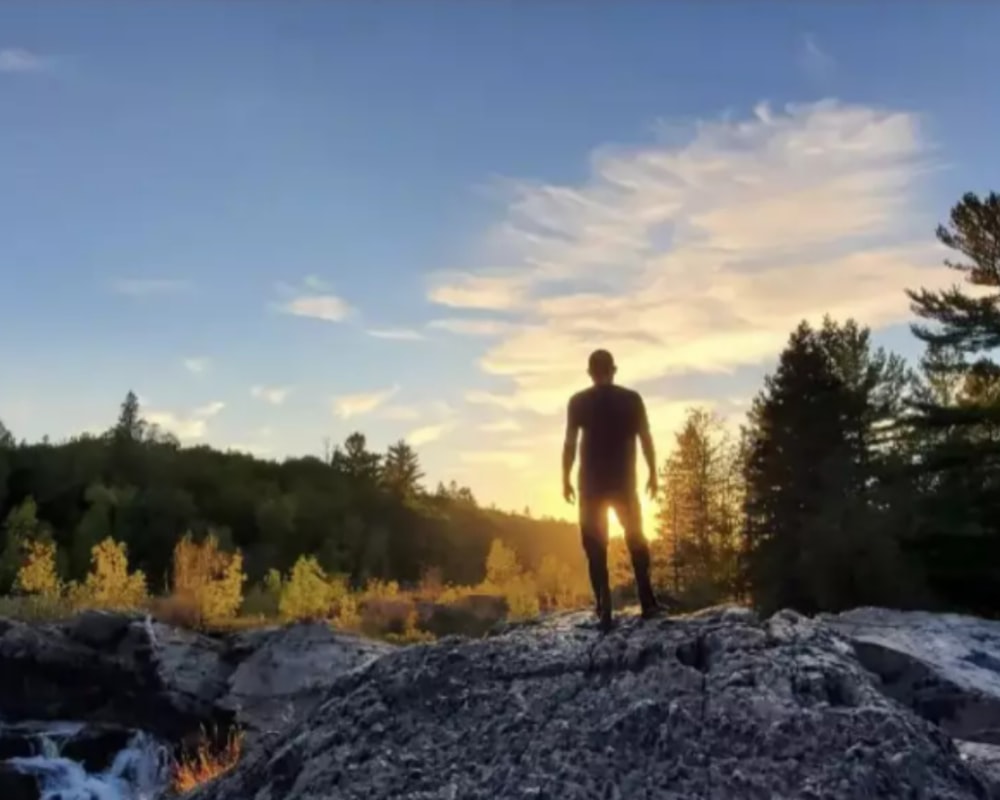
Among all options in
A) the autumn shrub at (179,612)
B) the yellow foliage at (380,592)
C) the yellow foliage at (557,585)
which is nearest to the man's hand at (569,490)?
the autumn shrub at (179,612)

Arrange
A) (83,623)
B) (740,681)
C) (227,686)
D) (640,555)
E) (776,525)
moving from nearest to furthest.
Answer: (740,681)
(640,555)
(227,686)
(83,623)
(776,525)

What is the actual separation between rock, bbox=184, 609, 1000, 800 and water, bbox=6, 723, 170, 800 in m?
11.4

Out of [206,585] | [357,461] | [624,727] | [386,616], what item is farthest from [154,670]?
[357,461]

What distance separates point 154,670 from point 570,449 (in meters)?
15.5

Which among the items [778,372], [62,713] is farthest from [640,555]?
[778,372]

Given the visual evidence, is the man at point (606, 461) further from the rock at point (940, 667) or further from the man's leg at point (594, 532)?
the rock at point (940, 667)

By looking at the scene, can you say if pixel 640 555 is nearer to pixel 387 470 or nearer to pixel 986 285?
pixel 986 285

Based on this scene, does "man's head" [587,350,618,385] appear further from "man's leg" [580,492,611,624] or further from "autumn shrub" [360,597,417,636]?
"autumn shrub" [360,597,417,636]

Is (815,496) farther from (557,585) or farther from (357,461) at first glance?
(357,461)

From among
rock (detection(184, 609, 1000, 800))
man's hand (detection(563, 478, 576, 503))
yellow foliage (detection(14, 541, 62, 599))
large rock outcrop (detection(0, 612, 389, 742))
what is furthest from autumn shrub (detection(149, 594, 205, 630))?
rock (detection(184, 609, 1000, 800))

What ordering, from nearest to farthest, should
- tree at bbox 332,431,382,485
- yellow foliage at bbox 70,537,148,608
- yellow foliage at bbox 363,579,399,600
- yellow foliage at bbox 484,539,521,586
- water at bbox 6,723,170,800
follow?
water at bbox 6,723,170,800 < yellow foliage at bbox 70,537,148,608 < yellow foliage at bbox 363,579,399,600 < yellow foliage at bbox 484,539,521,586 < tree at bbox 332,431,382,485

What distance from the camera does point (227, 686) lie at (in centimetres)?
2048

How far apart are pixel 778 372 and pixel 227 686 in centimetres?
1440

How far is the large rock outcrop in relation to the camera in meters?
19.9
